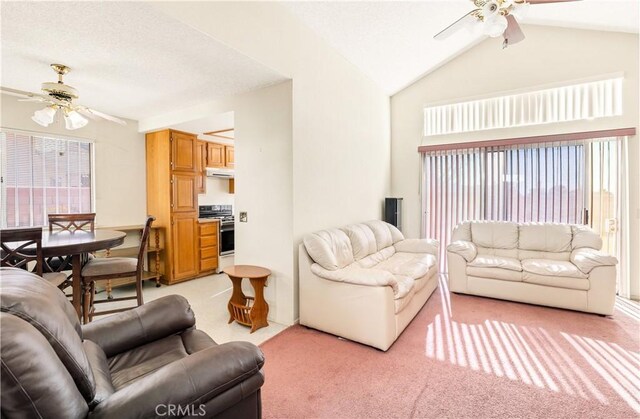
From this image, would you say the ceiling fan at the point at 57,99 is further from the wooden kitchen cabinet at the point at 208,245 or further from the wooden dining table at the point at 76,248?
the wooden kitchen cabinet at the point at 208,245

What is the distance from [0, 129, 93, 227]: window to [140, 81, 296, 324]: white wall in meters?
2.28

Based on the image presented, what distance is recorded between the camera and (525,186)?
432cm

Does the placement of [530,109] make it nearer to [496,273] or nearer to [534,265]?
[534,265]

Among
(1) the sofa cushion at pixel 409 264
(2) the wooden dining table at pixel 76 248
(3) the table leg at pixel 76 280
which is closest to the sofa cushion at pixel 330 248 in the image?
(1) the sofa cushion at pixel 409 264

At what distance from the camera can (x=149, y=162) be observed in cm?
462

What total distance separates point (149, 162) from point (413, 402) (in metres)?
4.71

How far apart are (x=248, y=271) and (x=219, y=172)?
2.76 meters

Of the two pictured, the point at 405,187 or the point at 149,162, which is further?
the point at 405,187

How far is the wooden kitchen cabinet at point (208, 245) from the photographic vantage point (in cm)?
470

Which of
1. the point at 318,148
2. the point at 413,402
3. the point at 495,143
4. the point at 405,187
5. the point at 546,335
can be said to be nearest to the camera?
the point at 413,402

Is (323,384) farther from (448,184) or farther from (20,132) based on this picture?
(20,132)

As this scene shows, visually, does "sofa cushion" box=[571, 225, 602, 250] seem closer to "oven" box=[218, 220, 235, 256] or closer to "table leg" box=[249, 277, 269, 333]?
"table leg" box=[249, 277, 269, 333]

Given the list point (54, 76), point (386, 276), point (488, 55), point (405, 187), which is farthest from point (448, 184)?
point (54, 76)

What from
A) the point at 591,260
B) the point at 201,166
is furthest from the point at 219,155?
the point at 591,260
